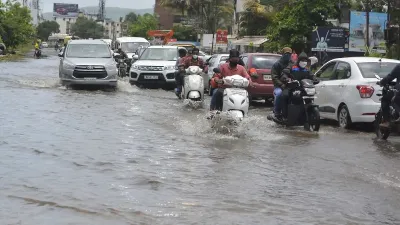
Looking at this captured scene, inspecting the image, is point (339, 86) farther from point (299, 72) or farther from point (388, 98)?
point (388, 98)

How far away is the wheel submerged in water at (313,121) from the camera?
13133 mm

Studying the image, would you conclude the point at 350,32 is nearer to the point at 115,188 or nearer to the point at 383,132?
the point at 383,132

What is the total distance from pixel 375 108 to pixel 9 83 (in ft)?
47.7

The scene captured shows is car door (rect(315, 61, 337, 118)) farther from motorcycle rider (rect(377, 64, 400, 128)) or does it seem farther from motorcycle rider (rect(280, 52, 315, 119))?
motorcycle rider (rect(377, 64, 400, 128))

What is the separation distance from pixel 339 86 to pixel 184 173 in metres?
6.35

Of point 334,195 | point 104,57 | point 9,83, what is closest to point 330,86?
point 334,195

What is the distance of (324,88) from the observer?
48.3 ft

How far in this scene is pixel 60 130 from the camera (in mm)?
12133

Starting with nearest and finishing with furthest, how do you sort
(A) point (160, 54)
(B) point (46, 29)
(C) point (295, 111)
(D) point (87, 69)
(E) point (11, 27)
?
(C) point (295, 111) → (D) point (87, 69) → (A) point (160, 54) → (E) point (11, 27) → (B) point (46, 29)

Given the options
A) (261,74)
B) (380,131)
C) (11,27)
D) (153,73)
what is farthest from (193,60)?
(11,27)

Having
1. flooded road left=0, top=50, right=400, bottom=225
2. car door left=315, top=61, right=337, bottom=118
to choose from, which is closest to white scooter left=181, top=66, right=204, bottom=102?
flooded road left=0, top=50, right=400, bottom=225

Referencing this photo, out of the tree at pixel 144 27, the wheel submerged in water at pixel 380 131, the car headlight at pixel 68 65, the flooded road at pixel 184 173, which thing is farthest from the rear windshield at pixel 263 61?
the tree at pixel 144 27

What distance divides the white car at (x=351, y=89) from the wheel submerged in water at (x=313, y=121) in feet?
2.54

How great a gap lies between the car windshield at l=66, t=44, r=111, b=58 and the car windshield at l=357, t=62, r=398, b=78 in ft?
37.3
